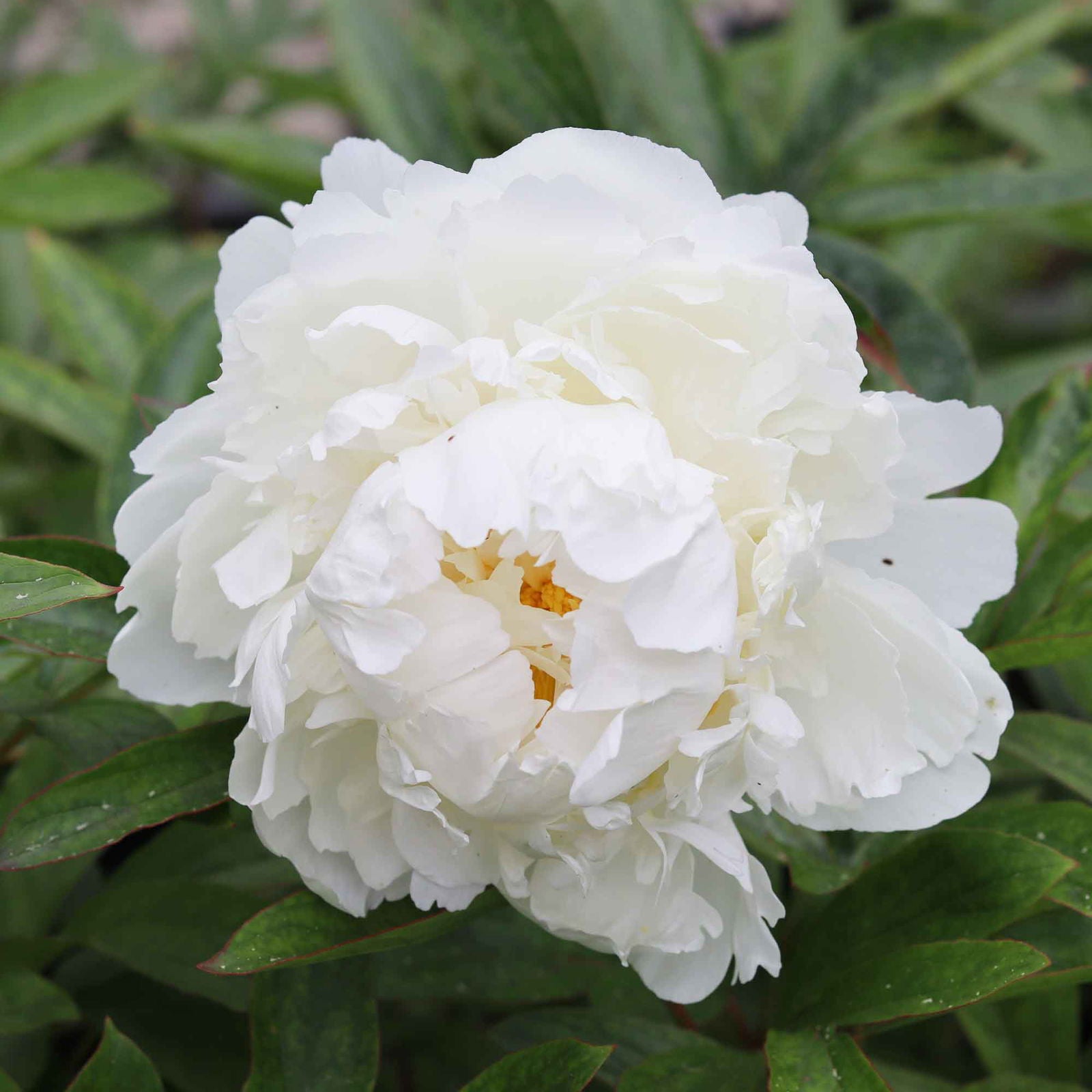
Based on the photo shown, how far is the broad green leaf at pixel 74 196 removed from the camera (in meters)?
1.11

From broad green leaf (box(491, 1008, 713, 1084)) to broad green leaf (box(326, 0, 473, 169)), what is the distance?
0.66 metres

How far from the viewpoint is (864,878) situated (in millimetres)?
646

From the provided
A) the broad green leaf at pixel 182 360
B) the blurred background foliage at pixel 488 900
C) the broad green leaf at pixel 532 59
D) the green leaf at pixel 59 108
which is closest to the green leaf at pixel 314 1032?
the blurred background foliage at pixel 488 900

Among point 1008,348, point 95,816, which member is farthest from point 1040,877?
point 1008,348

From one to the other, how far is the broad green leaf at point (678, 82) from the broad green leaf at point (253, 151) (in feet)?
0.95

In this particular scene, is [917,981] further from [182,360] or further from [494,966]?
[182,360]

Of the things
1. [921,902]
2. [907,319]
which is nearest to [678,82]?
[907,319]

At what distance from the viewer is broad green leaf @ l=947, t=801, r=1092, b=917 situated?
58 centimetres

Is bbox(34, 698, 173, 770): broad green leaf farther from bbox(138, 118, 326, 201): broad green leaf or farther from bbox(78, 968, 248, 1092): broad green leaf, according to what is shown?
bbox(138, 118, 326, 201): broad green leaf

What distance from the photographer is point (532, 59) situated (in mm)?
892

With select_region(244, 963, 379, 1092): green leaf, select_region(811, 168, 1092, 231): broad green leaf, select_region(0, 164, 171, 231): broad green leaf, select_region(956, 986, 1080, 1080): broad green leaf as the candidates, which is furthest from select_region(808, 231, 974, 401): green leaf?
select_region(0, 164, 171, 231): broad green leaf

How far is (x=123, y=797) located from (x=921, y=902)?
1.36 ft

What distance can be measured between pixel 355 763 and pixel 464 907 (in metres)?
0.08

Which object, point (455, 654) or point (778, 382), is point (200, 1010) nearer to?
point (455, 654)
